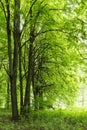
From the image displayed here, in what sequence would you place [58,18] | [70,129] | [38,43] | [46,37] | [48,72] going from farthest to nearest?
1. [48,72]
2. [38,43]
3. [46,37]
4. [58,18]
5. [70,129]

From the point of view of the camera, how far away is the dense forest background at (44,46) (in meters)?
13.2

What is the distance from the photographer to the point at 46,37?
765 inches

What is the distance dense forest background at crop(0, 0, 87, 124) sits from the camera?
520 inches

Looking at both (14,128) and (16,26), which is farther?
(16,26)

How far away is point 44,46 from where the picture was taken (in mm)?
20312

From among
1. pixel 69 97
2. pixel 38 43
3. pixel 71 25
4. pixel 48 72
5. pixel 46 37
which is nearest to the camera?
pixel 71 25

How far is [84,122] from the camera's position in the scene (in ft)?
42.5

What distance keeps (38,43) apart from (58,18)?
203 inches

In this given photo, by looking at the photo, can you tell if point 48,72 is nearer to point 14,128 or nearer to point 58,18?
point 58,18

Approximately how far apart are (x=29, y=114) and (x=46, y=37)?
6.80m

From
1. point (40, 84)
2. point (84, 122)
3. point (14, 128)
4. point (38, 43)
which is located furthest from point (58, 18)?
point (40, 84)

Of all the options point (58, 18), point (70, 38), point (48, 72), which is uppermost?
point (58, 18)

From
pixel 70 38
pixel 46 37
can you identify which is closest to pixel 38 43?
pixel 46 37

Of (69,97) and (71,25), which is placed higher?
(71,25)
